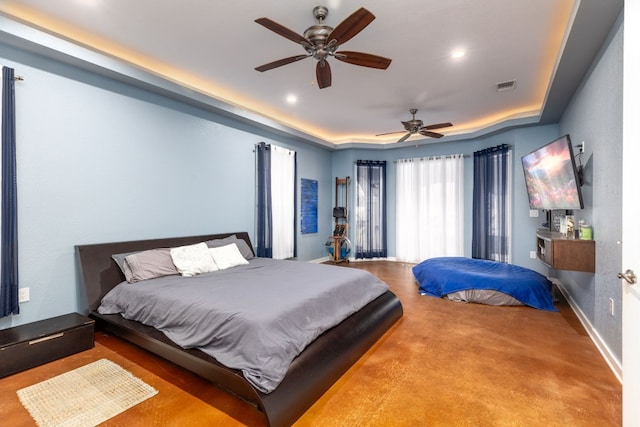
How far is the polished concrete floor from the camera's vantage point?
5.81ft

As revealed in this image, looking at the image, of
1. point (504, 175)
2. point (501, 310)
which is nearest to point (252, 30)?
point (501, 310)

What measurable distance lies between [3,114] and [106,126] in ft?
2.63

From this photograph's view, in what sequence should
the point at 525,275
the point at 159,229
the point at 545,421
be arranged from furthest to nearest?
1. the point at 525,275
2. the point at 159,229
3. the point at 545,421

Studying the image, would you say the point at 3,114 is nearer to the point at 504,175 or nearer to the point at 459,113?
the point at 459,113

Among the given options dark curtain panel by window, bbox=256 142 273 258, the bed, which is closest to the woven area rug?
dark curtain panel by window, bbox=256 142 273 258

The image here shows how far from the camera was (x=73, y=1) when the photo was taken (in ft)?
7.66

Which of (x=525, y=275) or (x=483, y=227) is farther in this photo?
(x=483, y=227)

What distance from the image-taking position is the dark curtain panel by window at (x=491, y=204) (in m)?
5.34

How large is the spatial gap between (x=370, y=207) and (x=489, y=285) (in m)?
3.44

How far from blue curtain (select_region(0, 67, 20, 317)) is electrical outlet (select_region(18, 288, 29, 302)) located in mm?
93

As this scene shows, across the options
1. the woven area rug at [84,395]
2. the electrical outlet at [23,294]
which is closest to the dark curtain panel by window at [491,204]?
the woven area rug at [84,395]

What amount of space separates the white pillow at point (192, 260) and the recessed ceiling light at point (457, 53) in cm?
350

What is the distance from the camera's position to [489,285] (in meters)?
3.85

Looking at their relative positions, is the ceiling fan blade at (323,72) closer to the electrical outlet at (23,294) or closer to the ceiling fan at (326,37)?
the ceiling fan at (326,37)
